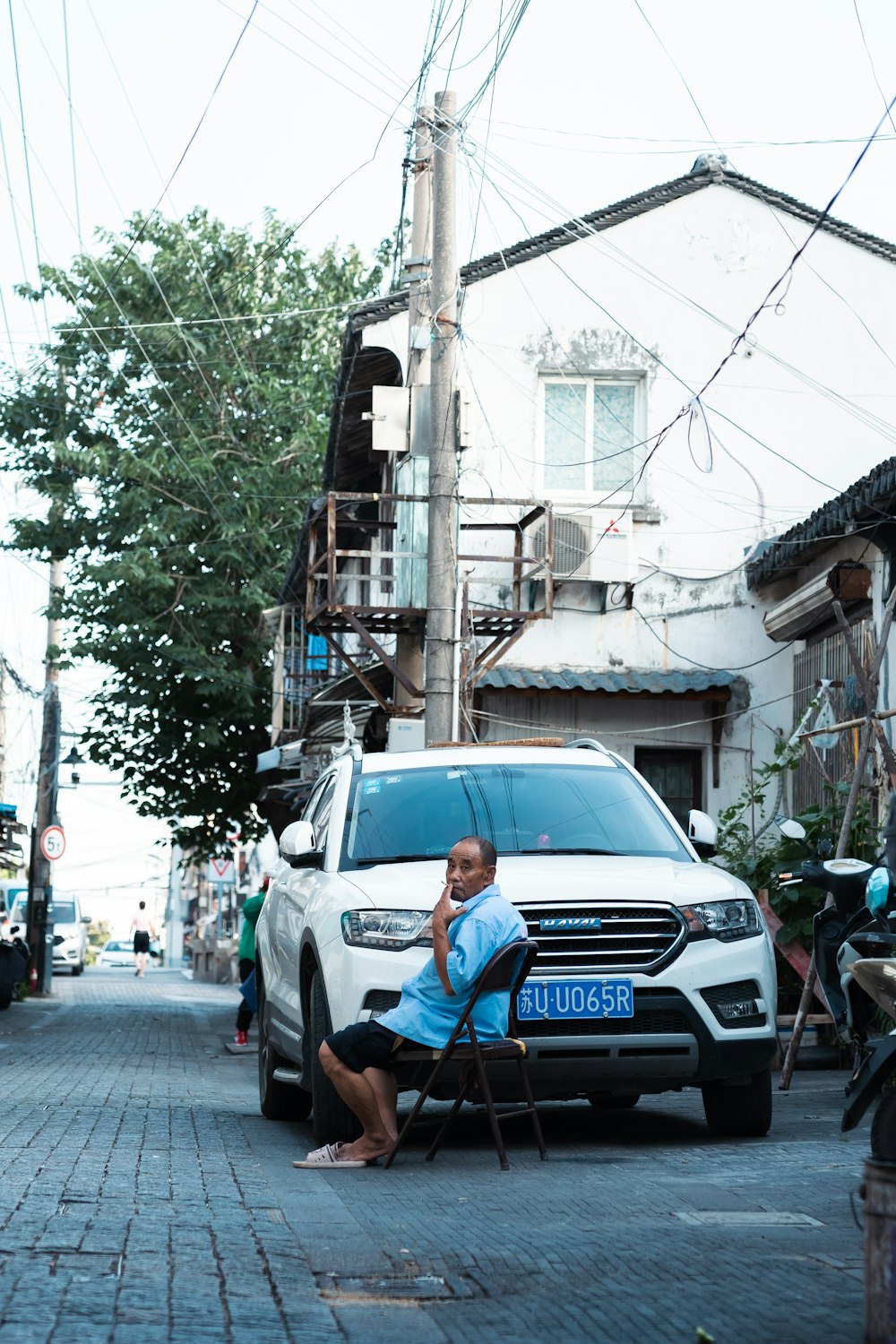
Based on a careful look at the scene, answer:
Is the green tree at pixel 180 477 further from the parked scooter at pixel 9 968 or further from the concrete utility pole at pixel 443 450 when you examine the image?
the concrete utility pole at pixel 443 450

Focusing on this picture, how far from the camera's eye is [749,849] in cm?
1697

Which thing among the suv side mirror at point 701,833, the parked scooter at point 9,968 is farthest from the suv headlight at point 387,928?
the parked scooter at point 9,968

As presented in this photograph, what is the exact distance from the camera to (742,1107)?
859cm

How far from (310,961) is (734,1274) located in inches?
153

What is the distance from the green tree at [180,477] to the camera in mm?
30188

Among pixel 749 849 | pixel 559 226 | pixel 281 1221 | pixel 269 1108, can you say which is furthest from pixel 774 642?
pixel 281 1221

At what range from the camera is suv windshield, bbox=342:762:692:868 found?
9055 millimetres

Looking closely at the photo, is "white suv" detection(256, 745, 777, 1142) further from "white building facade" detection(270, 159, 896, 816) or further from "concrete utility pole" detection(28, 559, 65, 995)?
"concrete utility pole" detection(28, 559, 65, 995)

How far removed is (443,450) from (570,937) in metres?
7.12

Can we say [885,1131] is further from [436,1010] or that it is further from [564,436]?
[564,436]

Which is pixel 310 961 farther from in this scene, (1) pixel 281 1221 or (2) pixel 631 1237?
(2) pixel 631 1237

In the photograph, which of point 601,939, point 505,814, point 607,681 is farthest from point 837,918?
point 607,681

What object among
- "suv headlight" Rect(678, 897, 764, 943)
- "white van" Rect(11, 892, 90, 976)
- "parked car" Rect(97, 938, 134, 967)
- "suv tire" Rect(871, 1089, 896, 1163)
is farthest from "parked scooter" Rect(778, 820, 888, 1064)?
"parked car" Rect(97, 938, 134, 967)

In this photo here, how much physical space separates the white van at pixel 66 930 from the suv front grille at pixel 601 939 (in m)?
40.9
